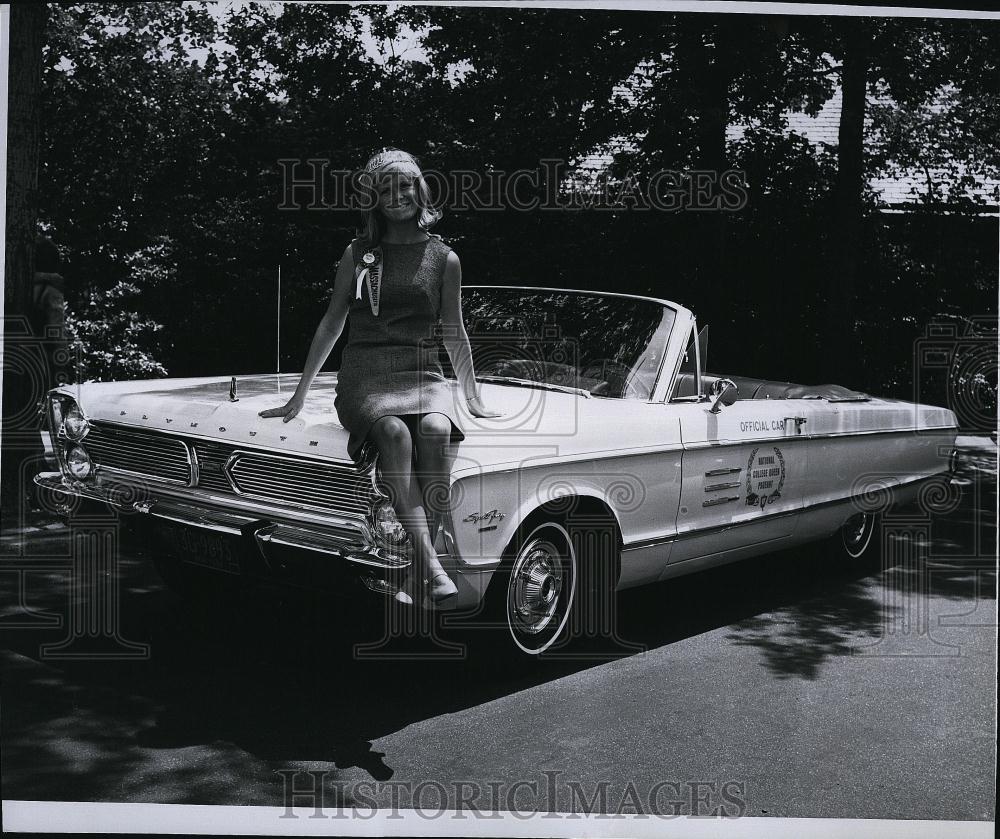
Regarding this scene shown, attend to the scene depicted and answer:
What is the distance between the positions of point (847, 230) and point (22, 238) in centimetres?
449

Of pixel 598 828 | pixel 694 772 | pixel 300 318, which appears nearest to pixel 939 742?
pixel 694 772

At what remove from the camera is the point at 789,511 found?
528 centimetres

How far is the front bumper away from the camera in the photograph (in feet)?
11.6

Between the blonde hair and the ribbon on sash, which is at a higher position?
the blonde hair

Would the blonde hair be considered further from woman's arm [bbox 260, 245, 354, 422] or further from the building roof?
the building roof

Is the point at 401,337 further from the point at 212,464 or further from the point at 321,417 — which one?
the point at 212,464

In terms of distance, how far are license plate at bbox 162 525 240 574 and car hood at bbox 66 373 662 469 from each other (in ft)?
1.20

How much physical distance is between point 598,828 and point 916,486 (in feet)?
→ 13.3

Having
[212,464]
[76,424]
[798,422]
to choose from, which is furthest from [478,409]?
[798,422]

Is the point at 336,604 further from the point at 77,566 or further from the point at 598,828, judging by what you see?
the point at 598,828

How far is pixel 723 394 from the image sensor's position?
461 cm

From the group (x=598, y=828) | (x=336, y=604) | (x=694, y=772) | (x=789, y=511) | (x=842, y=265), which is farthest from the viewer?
(x=842, y=265)

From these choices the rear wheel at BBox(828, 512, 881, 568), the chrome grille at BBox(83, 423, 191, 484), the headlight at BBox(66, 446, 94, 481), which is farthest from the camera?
the rear wheel at BBox(828, 512, 881, 568)

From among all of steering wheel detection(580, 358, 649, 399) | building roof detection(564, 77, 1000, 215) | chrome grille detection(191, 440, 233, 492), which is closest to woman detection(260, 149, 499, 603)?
chrome grille detection(191, 440, 233, 492)
